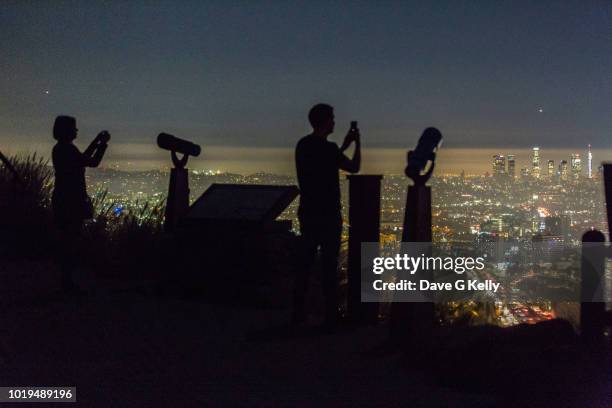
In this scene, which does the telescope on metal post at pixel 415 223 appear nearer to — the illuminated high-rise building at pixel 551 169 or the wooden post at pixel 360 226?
the wooden post at pixel 360 226

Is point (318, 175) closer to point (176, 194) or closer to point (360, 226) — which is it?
point (360, 226)

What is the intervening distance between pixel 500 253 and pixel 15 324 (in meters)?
6.84

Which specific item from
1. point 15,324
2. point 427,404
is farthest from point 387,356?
point 15,324

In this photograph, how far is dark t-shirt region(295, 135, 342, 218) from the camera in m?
8.20

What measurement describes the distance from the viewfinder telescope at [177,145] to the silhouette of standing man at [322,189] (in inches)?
145

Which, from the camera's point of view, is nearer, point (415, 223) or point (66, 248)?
point (415, 223)

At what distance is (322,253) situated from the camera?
8.51 metres

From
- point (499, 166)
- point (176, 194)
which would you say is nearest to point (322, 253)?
point (176, 194)

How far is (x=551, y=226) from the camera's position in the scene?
12.1 metres

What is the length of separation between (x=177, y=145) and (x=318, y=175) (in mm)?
4030

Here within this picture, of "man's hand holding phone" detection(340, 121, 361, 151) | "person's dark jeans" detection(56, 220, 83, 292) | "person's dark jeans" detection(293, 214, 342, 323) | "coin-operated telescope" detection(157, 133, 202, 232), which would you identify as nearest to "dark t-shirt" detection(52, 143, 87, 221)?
"person's dark jeans" detection(56, 220, 83, 292)

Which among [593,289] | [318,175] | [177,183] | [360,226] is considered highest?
[177,183]

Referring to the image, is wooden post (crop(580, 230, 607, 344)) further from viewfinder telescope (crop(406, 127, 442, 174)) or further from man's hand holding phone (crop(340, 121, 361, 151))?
man's hand holding phone (crop(340, 121, 361, 151))

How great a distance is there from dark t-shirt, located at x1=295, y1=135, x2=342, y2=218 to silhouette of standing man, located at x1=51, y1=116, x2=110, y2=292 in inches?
145
